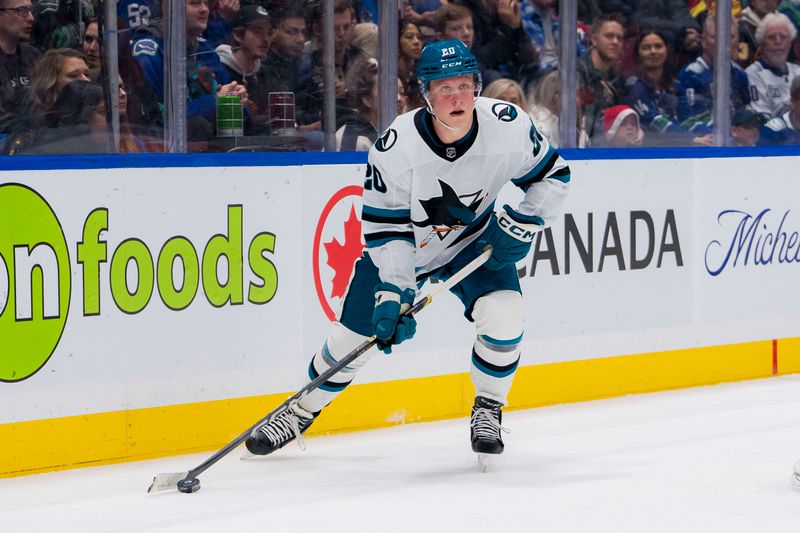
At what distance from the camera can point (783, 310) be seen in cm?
562

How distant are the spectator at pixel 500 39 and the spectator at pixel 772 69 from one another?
3.71 feet

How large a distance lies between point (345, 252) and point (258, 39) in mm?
696

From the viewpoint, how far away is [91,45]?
12.8 feet

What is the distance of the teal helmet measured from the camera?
3602 mm

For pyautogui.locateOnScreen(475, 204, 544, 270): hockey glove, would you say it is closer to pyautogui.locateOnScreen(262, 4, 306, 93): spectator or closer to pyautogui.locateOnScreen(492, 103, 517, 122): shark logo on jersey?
pyautogui.locateOnScreen(492, 103, 517, 122): shark logo on jersey

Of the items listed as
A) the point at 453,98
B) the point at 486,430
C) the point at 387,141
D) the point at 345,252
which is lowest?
the point at 486,430

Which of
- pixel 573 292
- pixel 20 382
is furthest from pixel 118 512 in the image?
pixel 573 292

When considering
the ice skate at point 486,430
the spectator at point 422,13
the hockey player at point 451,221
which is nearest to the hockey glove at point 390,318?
the hockey player at point 451,221

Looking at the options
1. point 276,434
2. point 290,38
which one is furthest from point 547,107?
point 276,434

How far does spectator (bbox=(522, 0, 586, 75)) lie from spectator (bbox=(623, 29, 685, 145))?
38 centimetres

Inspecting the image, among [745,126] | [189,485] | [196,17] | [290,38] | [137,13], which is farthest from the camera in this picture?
[745,126]

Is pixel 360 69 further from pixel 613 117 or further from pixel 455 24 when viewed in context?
pixel 613 117

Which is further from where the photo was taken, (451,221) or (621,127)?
(621,127)

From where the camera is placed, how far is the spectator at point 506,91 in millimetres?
4879
